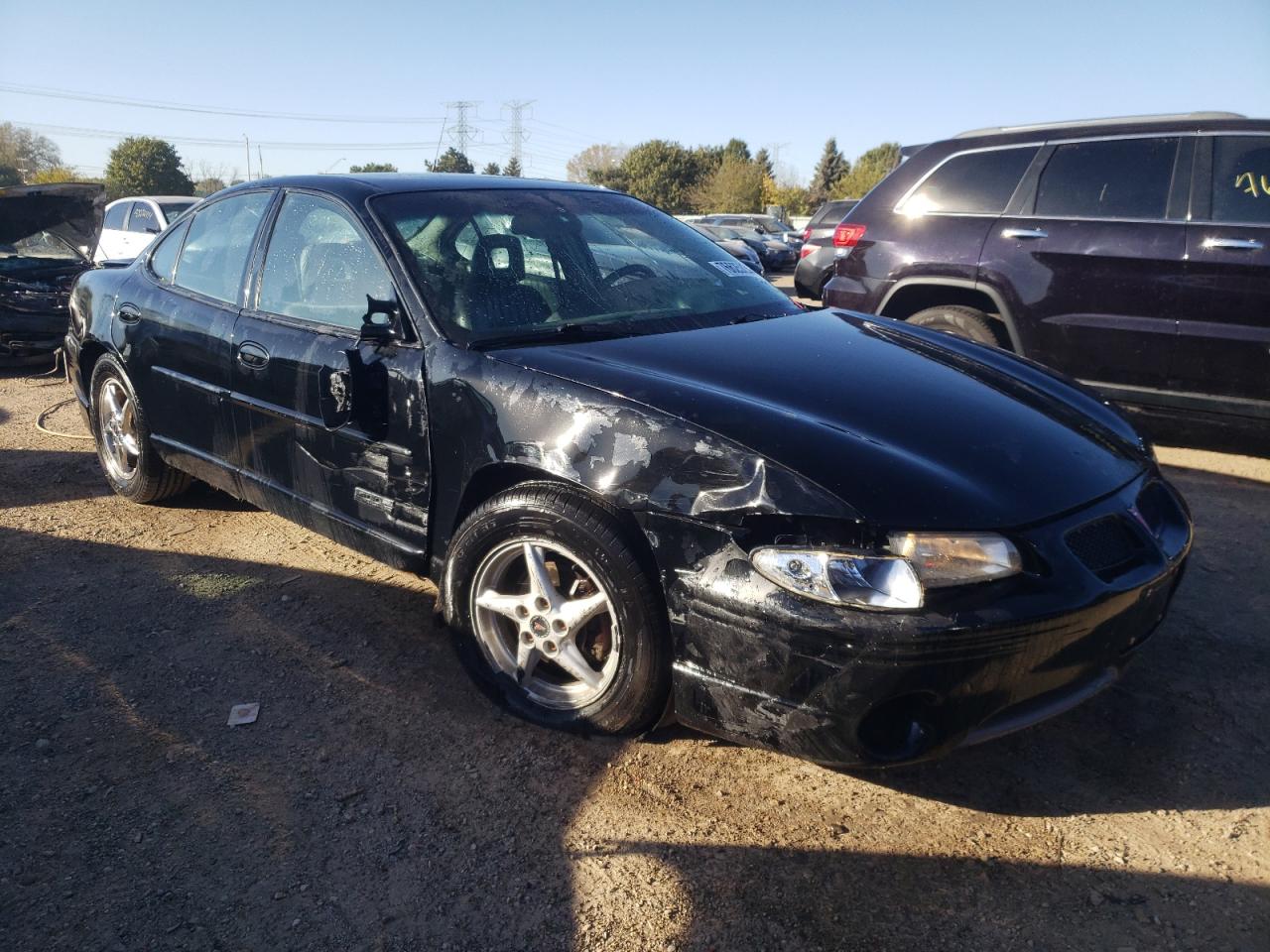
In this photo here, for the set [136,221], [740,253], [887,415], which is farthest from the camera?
[740,253]

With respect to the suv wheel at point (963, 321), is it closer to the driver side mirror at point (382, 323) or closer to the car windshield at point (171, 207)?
the driver side mirror at point (382, 323)

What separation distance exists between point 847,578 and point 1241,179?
13.7ft

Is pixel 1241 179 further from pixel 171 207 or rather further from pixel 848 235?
pixel 171 207

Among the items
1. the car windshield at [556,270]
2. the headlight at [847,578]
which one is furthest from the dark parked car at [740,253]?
the headlight at [847,578]

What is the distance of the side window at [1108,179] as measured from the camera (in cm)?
492

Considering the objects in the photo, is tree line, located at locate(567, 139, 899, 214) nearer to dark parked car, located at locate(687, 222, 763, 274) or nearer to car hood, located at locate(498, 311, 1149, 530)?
dark parked car, located at locate(687, 222, 763, 274)

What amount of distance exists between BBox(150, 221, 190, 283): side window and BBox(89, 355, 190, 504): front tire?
52cm

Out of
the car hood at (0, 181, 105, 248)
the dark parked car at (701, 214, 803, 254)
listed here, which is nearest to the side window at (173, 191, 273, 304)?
the car hood at (0, 181, 105, 248)

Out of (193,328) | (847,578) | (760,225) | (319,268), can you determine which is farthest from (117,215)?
(760,225)

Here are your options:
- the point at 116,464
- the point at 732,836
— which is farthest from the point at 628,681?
the point at 116,464

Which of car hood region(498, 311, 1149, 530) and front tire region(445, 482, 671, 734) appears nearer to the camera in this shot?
car hood region(498, 311, 1149, 530)

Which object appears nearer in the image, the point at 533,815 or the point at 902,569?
the point at 902,569

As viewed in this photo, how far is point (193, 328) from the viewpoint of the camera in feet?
12.3

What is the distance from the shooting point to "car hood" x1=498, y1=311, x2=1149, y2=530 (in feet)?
7.07
